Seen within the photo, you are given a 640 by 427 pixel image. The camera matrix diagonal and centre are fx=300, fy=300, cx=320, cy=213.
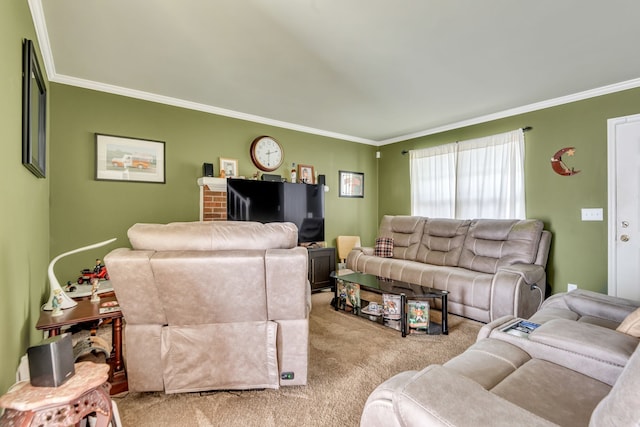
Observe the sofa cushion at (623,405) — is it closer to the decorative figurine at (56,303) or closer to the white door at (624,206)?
the decorative figurine at (56,303)

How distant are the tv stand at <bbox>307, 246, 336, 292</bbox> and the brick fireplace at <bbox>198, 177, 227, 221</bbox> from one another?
4.31 feet

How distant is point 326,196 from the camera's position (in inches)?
202

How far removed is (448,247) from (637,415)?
11.9 ft

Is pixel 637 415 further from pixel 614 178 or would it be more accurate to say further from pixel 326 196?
pixel 326 196

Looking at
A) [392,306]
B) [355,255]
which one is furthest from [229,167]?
[392,306]

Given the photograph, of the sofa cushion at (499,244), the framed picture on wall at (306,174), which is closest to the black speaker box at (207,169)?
the framed picture on wall at (306,174)

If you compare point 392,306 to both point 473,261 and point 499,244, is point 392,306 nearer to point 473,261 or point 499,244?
point 473,261

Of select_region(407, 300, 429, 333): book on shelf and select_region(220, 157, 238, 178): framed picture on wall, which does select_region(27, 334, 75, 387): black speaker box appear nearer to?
select_region(407, 300, 429, 333): book on shelf

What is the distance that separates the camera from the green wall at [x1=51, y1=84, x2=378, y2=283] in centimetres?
302

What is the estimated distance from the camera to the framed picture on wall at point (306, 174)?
4719 millimetres

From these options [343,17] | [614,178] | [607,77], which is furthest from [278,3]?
[614,178]

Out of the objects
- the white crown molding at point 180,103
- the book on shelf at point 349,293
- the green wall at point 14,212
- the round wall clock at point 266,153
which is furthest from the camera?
the round wall clock at point 266,153

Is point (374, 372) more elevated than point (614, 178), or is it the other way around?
point (614, 178)

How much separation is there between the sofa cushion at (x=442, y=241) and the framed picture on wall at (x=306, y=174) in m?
1.90
